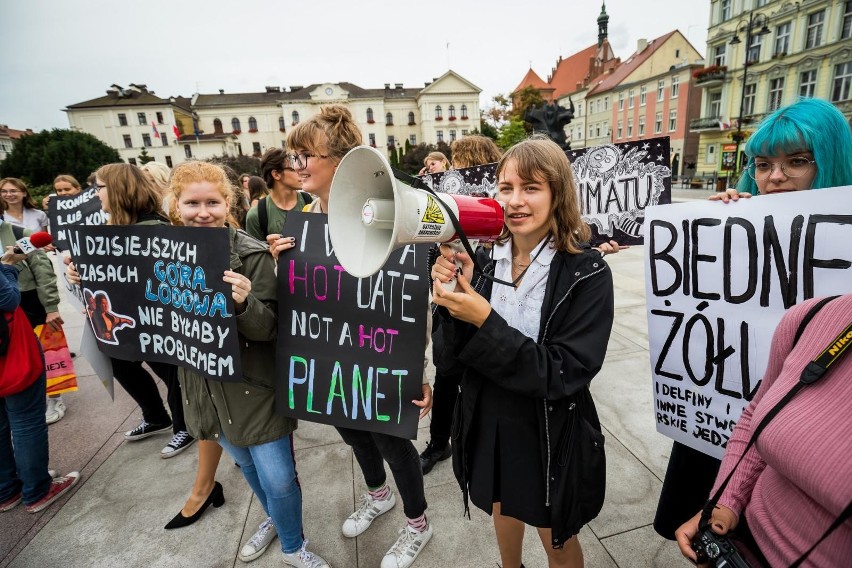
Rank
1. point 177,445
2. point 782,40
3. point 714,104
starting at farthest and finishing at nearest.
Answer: point 714,104 < point 782,40 < point 177,445

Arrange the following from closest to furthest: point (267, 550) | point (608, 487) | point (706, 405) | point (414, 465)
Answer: point (706, 405) → point (414, 465) → point (267, 550) → point (608, 487)

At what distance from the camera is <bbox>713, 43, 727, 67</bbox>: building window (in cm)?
2961

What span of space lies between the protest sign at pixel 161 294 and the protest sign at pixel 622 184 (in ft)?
7.82

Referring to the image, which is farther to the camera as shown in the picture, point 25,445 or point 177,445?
point 177,445

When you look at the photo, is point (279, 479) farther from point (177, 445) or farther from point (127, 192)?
point (127, 192)

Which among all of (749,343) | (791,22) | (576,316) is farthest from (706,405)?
(791,22)

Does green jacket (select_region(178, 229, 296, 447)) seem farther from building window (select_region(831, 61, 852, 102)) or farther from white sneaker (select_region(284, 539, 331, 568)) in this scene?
building window (select_region(831, 61, 852, 102))

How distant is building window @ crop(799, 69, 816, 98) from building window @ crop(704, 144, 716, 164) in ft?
23.0

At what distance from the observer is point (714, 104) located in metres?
31.3

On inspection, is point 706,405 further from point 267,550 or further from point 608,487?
point 267,550

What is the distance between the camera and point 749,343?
153 cm

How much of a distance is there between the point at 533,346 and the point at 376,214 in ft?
1.98

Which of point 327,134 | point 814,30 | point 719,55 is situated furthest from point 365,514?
point 719,55

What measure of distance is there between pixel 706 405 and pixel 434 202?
1441 mm
